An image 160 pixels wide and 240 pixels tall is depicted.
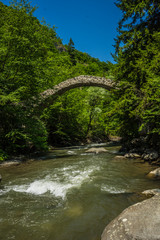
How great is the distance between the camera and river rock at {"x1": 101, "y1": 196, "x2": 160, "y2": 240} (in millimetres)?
1969

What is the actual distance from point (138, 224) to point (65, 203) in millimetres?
1867

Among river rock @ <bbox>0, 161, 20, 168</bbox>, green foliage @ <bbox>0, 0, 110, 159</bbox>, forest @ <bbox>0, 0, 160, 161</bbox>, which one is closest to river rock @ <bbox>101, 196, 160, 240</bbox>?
forest @ <bbox>0, 0, 160, 161</bbox>

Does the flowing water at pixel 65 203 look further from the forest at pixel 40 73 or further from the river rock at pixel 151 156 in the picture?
the forest at pixel 40 73

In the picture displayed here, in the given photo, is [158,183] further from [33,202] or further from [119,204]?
[33,202]

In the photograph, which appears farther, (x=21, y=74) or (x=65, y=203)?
(x=21, y=74)

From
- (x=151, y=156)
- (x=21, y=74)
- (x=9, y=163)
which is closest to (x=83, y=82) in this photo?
(x=21, y=74)

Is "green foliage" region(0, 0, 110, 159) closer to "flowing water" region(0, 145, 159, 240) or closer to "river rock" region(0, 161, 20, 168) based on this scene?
"river rock" region(0, 161, 20, 168)

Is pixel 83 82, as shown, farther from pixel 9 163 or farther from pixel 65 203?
pixel 65 203

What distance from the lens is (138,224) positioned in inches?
83.0

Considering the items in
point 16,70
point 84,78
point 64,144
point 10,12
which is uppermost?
point 10,12

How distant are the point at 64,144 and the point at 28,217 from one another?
15146 mm

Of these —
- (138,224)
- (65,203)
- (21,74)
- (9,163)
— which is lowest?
(9,163)

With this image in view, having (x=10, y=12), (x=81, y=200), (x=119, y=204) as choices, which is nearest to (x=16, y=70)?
(x=10, y=12)

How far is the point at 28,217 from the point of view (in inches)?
116
